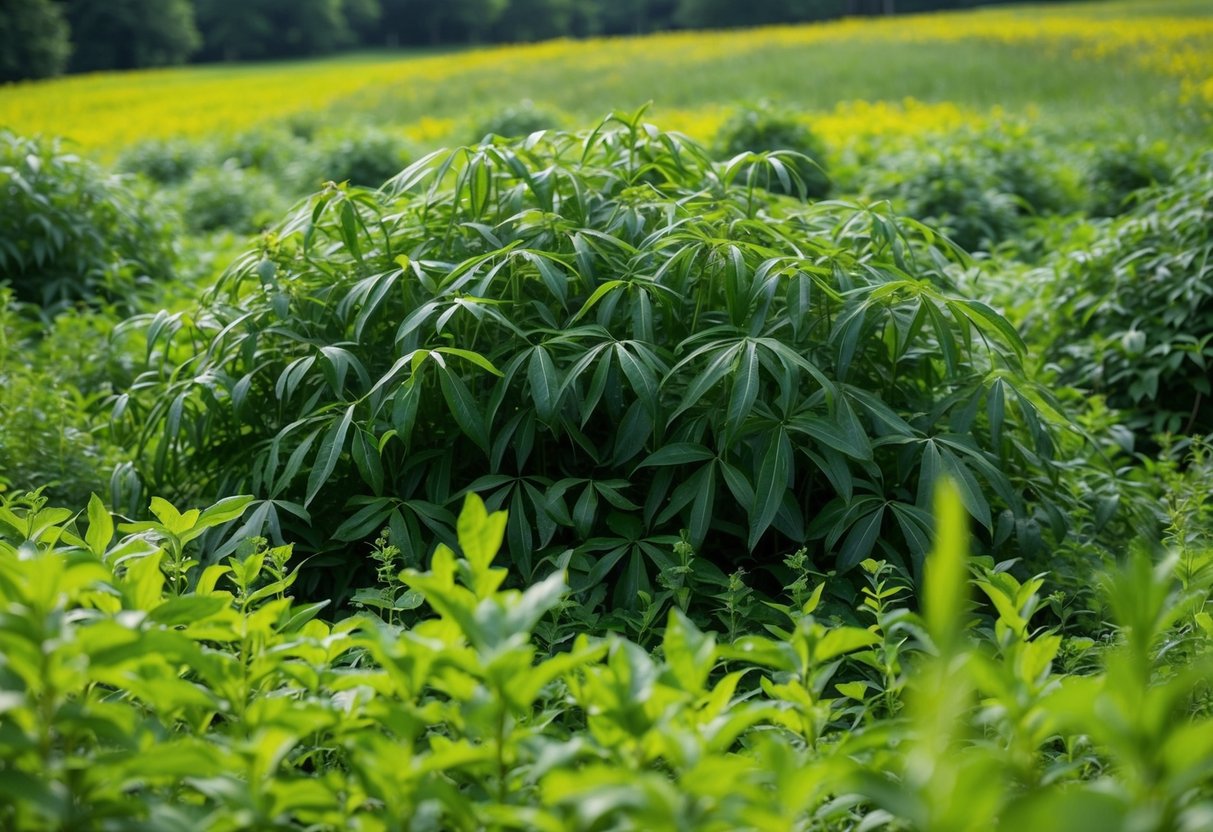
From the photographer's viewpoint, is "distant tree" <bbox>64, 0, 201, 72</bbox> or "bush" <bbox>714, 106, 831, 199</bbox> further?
"distant tree" <bbox>64, 0, 201, 72</bbox>

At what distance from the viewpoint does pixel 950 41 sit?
20859 millimetres

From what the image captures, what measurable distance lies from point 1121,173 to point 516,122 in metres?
4.74

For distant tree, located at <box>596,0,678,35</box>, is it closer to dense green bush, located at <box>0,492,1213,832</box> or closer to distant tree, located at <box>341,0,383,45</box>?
distant tree, located at <box>341,0,383,45</box>

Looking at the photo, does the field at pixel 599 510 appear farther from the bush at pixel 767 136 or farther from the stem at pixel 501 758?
the bush at pixel 767 136

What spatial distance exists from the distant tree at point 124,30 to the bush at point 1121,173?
124ft

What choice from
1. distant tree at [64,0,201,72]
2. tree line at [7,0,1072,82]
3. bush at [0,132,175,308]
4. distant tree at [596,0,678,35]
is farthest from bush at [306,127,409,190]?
distant tree at [596,0,678,35]

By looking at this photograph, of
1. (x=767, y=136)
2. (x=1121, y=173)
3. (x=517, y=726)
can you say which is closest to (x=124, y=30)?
(x=767, y=136)

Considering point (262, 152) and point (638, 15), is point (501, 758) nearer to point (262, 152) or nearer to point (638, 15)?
point (262, 152)

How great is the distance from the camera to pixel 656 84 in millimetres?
17156

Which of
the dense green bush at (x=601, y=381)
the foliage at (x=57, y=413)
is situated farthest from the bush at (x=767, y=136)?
the foliage at (x=57, y=413)

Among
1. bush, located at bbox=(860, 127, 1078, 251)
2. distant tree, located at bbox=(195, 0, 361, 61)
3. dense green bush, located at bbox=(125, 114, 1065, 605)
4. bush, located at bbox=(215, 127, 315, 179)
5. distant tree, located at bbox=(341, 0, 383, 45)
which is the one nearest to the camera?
dense green bush, located at bbox=(125, 114, 1065, 605)

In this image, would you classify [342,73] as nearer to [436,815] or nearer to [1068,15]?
[1068,15]

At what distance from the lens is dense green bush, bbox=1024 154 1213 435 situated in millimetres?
3355

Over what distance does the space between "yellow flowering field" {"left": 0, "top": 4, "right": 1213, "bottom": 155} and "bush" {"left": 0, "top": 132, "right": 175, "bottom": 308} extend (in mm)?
5759
